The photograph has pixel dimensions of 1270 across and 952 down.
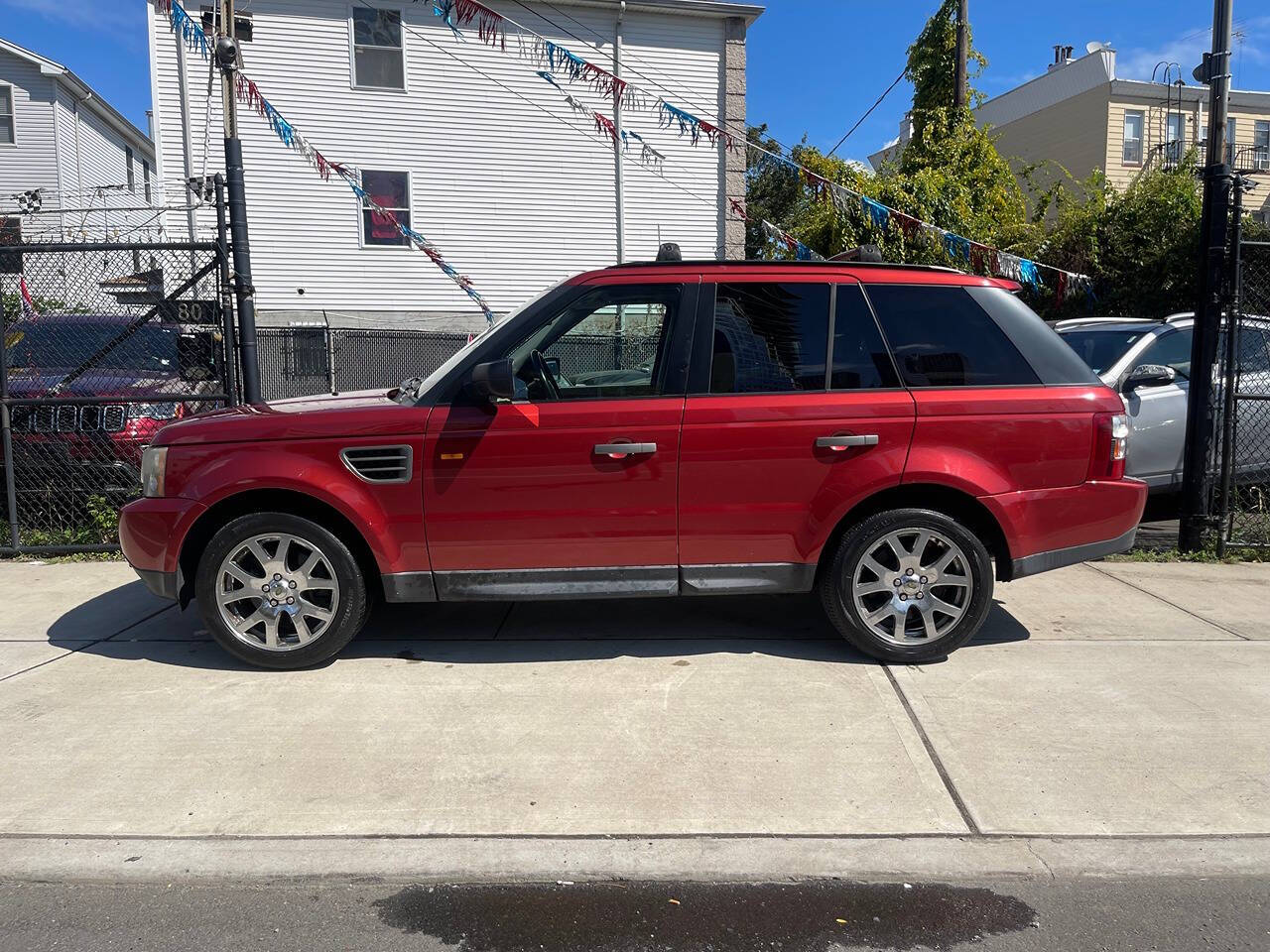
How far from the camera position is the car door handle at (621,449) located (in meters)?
4.37

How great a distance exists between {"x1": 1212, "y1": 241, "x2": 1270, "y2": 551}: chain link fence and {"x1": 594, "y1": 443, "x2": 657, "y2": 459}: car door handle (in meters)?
4.57

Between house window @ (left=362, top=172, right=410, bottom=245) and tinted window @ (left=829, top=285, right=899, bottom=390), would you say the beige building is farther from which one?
tinted window @ (left=829, top=285, right=899, bottom=390)

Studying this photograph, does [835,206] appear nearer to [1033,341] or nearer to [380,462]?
[1033,341]

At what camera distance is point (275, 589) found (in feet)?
14.8

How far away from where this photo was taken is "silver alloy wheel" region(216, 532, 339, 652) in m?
4.48

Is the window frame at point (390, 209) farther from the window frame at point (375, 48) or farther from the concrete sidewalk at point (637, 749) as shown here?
the concrete sidewalk at point (637, 749)

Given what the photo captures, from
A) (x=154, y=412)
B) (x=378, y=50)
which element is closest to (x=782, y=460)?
(x=154, y=412)

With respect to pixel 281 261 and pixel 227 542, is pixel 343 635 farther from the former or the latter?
pixel 281 261

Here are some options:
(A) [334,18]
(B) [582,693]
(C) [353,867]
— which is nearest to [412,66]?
(A) [334,18]

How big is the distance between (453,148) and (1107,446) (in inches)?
581

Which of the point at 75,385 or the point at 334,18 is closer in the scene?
the point at 75,385

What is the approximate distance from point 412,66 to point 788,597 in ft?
47.0

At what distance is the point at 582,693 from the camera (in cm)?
434

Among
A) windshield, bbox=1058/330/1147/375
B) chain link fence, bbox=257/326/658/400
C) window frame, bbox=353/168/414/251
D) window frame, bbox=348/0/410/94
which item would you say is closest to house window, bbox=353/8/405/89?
window frame, bbox=348/0/410/94
